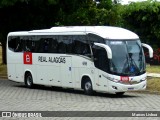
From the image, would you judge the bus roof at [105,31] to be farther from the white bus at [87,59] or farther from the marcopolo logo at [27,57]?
the marcopolo logo at [27,57]

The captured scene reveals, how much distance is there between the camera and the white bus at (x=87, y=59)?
23.0 m

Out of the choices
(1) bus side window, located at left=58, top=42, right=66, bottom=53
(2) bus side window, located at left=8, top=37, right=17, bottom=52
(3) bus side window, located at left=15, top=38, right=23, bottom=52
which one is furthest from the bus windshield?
(2) bus side window, located at left=8, top=37, right=17, bottom=52

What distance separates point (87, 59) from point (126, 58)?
6.58ft

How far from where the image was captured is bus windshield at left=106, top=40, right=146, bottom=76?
75.4ft

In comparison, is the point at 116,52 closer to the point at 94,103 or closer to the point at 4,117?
the point at 94,103

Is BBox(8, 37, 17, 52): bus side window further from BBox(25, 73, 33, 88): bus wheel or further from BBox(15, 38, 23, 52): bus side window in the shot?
BBox(25, 73, 33, 88): bus wheel

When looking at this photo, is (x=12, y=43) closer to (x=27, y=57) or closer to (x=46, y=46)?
(x=27, y=57)

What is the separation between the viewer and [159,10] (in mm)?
38188

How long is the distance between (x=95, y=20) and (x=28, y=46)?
29.9ft

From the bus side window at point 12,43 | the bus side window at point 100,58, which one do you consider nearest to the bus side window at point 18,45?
the bus side window at point 12,43

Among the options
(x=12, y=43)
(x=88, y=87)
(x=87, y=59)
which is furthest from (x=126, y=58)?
(x=12, y=43)

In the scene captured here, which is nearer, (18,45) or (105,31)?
(105,31)

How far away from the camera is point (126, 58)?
76.2 feet

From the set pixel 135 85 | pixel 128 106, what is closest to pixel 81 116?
pixel 128 106
